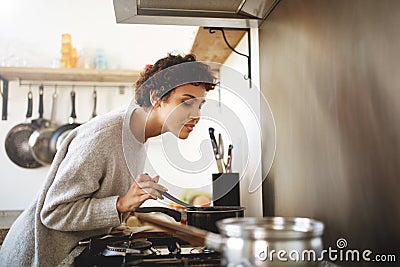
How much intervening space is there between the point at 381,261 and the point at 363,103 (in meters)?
0.25

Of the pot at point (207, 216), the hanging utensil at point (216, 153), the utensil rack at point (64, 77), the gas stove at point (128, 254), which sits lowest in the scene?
the gas stove at point (128, 254)

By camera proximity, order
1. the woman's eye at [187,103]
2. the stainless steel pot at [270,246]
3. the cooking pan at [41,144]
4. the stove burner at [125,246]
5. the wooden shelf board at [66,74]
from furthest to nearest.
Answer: the cooking pan at [41,144], the wooden shelf board at [66,74], the woman's eye at [187,103], the stove burner at [125,246], the stainless steel pot at [270,246]

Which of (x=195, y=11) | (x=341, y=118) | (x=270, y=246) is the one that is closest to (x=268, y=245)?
(x=270, y=246)

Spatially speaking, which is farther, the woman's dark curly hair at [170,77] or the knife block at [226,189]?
the knife block at [226,189]

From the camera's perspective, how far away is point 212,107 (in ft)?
6.62

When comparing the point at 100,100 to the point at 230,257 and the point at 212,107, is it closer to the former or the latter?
the point at 212,107

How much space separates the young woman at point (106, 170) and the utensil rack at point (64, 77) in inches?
43.5

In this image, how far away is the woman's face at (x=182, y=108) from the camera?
4.06ft

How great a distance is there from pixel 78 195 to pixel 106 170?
0.38 ft

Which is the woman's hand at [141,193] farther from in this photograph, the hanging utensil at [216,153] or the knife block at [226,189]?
the hanging utensil at [216,153]

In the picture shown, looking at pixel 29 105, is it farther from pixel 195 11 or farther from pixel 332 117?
pixel 332 117

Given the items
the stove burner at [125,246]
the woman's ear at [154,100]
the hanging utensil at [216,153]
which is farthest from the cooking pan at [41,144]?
the stove burner at [125,246]

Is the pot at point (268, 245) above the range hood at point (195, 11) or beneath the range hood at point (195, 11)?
beneath

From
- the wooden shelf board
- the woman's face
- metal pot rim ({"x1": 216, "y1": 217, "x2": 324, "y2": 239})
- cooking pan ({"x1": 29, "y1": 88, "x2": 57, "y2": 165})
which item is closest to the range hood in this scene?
the woman's face
